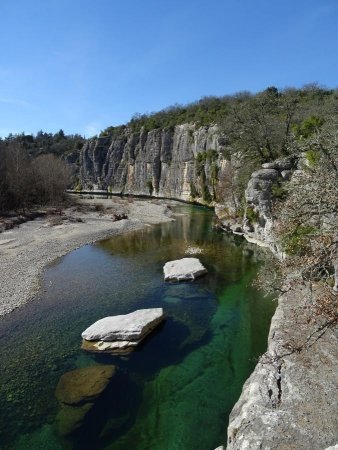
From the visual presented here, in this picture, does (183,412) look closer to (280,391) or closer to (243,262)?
(280,391)

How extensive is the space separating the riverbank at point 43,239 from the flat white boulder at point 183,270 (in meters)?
8.65

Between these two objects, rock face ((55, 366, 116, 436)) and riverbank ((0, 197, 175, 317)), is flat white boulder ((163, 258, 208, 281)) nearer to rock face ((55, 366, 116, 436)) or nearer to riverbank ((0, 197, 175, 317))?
riverbank ((0, 197, 175, 317))

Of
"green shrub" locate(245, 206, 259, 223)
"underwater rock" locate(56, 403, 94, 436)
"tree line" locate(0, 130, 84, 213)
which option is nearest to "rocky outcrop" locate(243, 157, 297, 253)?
"green shrub" locate(245, 206, 259, 223)

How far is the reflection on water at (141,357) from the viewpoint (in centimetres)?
978

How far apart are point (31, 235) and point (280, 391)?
32.8 metres

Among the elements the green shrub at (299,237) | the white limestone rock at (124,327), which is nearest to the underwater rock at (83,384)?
the white limestone rock at (124,327)

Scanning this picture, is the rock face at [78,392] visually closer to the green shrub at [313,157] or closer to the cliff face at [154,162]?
the green shrub at [313,157]

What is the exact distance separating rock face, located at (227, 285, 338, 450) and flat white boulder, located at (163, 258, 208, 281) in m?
10.2

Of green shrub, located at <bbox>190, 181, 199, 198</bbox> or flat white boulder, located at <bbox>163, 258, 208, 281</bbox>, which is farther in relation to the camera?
green shrub, located at <bbox>190, 181, 199, 198</bbox>

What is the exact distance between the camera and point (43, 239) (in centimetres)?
3466

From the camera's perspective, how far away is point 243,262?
26109mm

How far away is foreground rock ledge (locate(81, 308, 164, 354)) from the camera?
14.1 m

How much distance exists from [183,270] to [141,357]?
32.2 feet

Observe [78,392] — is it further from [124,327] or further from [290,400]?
[290,400]
